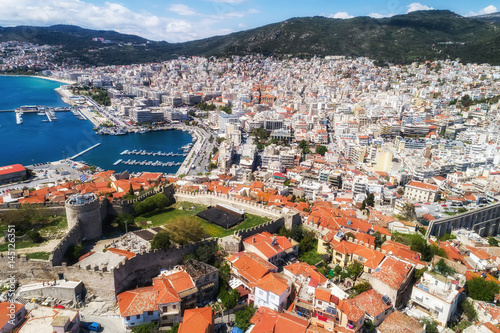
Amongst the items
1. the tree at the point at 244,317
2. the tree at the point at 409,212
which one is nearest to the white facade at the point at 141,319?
the tree at the point at 244,317

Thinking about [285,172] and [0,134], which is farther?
[0,134]

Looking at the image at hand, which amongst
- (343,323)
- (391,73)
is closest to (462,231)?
(343,323)

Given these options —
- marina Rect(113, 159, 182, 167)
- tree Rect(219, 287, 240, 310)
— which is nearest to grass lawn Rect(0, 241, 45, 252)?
tree Rect(219, 287, 240, 310)

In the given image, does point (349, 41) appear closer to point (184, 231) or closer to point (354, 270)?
point (354, 270)

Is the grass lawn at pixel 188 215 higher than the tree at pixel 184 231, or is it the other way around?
the tree at pixel 184 231

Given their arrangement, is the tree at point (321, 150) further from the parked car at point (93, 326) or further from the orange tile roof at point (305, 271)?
the parked car at point (93, 326)

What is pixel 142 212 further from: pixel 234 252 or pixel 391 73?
pixel 391 73
